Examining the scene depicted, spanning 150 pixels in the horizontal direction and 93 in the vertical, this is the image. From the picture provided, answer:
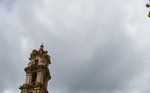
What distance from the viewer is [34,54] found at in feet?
197

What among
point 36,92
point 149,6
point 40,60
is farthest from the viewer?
point 40,60

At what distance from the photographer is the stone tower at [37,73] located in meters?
51.5

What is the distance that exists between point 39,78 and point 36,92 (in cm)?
390

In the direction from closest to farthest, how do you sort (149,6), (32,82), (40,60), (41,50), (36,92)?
(149,6) → (36,92) → (32,82) → (40,60) → (41,50)

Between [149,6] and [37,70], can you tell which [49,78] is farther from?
[149,6]

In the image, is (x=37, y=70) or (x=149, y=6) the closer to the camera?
(x=149, y=6)

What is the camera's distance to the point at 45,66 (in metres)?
56.1

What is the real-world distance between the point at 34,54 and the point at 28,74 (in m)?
6.89

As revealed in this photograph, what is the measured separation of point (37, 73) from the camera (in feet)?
179

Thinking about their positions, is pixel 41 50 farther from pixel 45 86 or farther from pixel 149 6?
pixel 149 6

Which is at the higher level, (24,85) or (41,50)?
(41,50)

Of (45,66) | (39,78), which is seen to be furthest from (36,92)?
(45,66)

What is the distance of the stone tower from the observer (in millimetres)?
51494

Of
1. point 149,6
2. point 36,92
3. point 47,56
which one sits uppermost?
point 47,56
